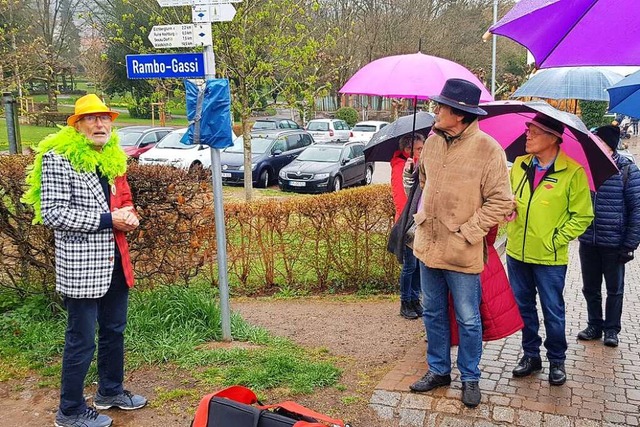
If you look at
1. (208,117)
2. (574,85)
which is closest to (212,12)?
(208,117)

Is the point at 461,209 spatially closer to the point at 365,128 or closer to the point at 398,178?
the point at 398,178

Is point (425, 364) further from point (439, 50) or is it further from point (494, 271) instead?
point (439, 50)

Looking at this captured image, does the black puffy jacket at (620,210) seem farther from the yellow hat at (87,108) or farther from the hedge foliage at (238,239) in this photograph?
the yellow hat at (87,108)

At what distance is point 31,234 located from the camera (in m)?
4.98

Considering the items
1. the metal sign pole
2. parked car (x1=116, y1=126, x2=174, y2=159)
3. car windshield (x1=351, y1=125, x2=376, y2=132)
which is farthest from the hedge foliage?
car windshield (x1=351, y1=125, x2=376, y2=132)

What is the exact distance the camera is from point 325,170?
16734 mm

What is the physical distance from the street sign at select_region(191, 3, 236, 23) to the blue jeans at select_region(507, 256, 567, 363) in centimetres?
270

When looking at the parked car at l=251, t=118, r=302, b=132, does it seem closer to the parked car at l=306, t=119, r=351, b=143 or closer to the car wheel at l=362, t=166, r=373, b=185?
the parked car at l=306, t=119, r=351, b=143

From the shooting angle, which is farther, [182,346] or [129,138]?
[129,138]

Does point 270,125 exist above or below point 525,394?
above

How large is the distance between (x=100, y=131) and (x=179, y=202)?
1.80m

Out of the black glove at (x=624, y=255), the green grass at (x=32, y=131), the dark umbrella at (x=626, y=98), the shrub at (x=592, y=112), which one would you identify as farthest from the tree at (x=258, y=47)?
the shrub at (x=592, y=112)

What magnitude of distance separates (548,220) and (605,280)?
138 centimetres

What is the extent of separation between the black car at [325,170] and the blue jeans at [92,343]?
13.0 meters
